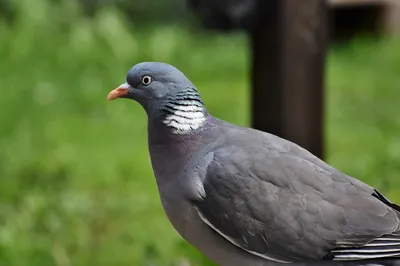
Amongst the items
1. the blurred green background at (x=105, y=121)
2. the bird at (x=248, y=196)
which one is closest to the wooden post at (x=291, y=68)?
the blurred green background at (x=105, y=121)

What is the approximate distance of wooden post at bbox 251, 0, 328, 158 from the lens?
2635mm

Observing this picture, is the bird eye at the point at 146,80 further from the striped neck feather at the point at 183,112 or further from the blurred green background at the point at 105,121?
the blurred green background at the point at 105,121

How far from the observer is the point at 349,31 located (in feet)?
23.0

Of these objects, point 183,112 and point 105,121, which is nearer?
point 183,112

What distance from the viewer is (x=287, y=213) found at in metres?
1.72

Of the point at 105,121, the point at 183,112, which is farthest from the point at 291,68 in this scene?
the point at 105,121

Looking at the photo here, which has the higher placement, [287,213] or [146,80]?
[146,80]

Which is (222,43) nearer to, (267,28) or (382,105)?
(382,105)

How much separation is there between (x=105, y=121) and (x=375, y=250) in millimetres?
3107

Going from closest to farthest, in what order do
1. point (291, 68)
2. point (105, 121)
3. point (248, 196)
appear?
point (248, 196), point (291, 68), point (105, 121)

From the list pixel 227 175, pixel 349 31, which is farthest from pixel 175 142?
pixel 349 31

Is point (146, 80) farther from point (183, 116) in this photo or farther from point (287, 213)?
point (287, 213)

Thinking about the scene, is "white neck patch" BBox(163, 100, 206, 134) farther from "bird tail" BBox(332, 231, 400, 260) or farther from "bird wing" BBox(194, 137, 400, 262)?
"bird tail" BBox(332, 231, 400, 260)

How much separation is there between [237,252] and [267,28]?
1.13 meters
